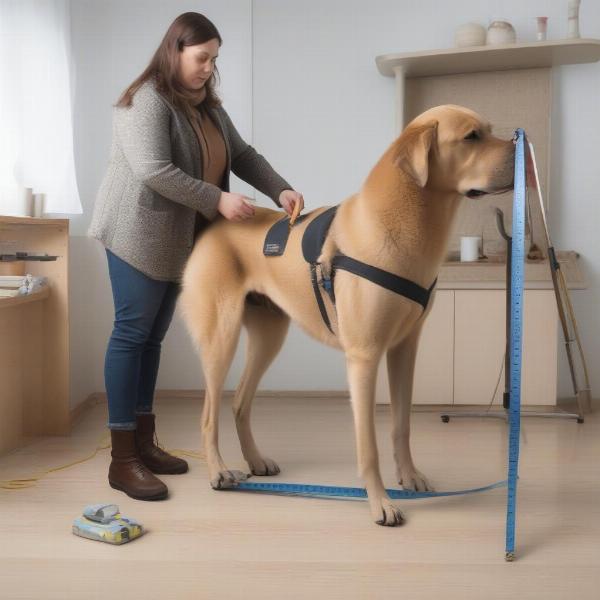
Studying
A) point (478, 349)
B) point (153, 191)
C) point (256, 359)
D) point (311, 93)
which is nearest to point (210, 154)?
point (153, 191)

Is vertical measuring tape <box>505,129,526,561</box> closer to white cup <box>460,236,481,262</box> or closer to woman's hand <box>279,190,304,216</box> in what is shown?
woman's hand <box>279,190,304,216</box>

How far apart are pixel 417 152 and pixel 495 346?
5.81 ft

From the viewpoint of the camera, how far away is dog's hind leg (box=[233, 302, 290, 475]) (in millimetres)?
2393

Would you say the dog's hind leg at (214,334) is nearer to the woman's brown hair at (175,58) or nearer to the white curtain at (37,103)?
the woman's brown hair at (175,58)

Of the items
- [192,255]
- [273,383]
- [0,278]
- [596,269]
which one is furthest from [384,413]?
[0,278]

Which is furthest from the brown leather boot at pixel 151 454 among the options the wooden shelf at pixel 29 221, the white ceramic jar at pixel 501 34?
the white ceramic jar at pixel 501 34

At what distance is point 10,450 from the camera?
2715 millimetres

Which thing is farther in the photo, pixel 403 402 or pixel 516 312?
pixel 403 402

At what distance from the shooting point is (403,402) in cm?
218

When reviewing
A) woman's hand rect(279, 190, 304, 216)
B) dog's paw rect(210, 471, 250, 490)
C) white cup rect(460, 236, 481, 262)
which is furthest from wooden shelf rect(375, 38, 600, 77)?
dog's paw rect(210, 471, 250, 490)

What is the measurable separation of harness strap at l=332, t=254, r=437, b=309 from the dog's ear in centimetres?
25

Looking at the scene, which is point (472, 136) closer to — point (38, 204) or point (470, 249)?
point (470, 249)

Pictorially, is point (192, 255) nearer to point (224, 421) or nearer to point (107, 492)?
point (107, 492)

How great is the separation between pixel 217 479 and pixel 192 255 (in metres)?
0.68
